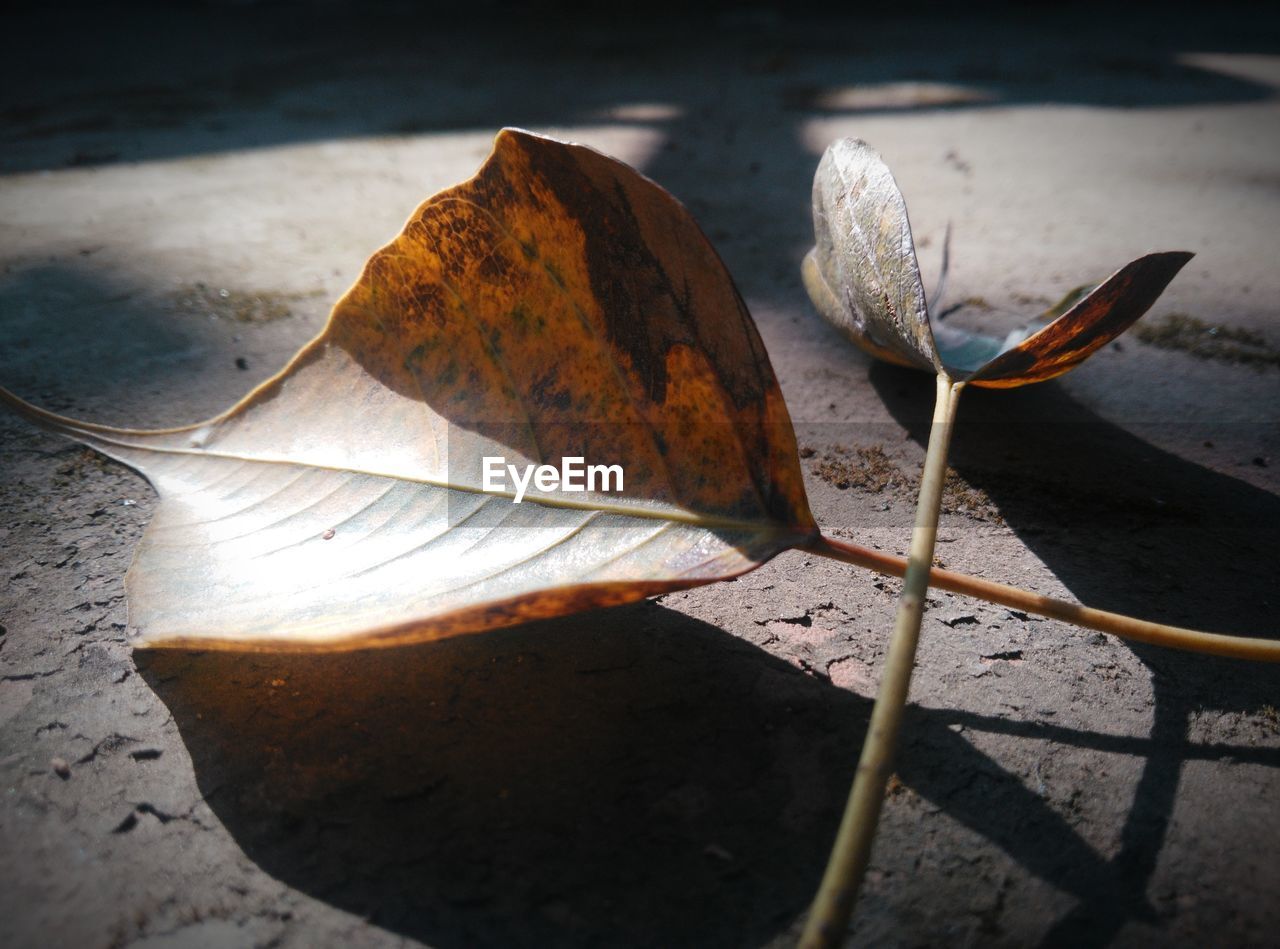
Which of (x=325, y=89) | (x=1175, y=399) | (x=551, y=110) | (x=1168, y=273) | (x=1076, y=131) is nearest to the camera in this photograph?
(x=1168, y=273)

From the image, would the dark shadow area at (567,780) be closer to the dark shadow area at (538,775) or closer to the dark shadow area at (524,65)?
the dark shadow area at (538,775)

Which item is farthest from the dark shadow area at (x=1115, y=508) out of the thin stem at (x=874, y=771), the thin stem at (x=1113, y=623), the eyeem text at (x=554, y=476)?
the eyeem text at (x=554, y=476)

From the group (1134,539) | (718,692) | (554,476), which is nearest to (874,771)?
(718,692)

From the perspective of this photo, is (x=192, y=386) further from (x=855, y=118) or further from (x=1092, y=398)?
(x=855, y=118)

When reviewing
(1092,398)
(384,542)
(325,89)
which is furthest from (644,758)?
(325,89)

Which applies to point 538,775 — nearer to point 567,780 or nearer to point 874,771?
point 567,780

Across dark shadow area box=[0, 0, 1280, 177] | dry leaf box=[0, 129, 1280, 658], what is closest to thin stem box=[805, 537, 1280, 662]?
dry leaf box=[0, 129, 1280, 658]
